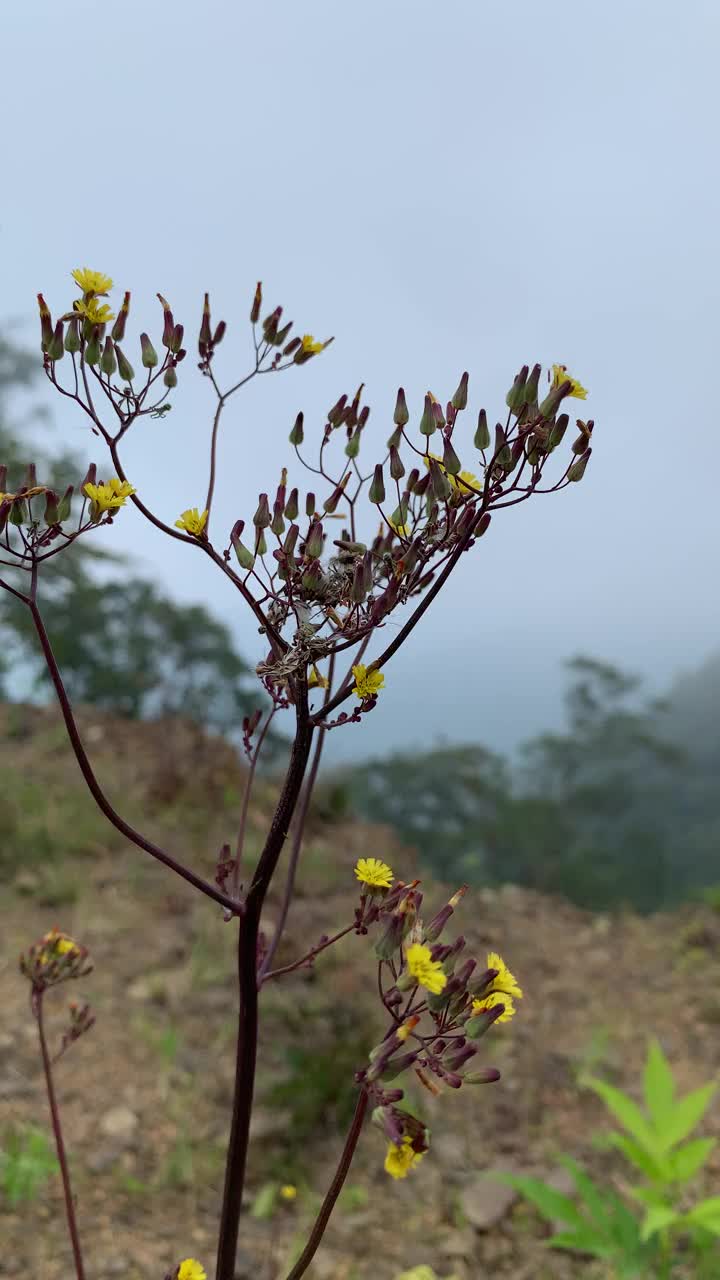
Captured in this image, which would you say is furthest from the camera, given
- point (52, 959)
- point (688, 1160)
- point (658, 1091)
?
point (658, 1091)

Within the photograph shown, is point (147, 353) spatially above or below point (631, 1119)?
above

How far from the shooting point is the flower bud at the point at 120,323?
1.06 meters

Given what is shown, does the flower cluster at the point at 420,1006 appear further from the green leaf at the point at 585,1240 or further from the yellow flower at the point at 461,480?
the green leaf at the point at 585,1240

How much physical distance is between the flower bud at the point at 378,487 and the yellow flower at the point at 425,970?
19.2 inches

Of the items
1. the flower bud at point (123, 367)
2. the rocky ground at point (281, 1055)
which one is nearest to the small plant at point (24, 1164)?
the rocky ground at point (281, 1055)

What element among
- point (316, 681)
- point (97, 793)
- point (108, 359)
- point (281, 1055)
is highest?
point (108, 359)

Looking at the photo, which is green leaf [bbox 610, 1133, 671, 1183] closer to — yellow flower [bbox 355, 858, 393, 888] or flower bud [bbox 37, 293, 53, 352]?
yellow flower [bbox 355, 858, 393, 888]

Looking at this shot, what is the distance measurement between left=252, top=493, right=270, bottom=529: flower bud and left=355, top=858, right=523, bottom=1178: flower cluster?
14.7 inches

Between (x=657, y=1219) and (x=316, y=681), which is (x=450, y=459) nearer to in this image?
(x=316, y=681)

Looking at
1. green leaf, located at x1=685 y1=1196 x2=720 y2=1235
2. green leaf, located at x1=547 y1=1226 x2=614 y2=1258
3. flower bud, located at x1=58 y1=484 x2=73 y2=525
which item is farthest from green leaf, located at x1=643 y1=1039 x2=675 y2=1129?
flower bud, located at x1=58 y1=484 x2=73 y2=525

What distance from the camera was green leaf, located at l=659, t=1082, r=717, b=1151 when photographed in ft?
7.56

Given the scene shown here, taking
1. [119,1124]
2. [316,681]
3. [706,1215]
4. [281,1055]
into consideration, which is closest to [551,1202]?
[706,1215]

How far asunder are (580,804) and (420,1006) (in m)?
4.93

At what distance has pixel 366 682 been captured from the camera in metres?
0.93
